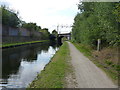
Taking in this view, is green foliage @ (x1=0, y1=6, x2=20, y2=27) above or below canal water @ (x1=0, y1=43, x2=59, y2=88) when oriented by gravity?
above

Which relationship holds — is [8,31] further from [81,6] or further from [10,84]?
[10,84]

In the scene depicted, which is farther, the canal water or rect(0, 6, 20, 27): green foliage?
rect(0, 6, 20, 27): green foliage

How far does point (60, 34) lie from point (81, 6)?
6918 cm

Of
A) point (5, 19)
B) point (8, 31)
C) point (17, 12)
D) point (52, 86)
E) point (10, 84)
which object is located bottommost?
point (10, 84)

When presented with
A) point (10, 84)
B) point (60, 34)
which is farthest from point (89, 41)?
point (60, 34)

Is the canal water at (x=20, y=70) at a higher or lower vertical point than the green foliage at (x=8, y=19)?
lower

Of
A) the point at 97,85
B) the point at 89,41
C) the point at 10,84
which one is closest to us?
the point at 97,85

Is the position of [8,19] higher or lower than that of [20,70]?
higher

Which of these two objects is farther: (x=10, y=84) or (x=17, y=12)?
(x=17, y=12)

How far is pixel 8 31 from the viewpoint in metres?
44.8

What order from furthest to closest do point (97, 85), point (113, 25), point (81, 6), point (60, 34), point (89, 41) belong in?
point (60, 34) < point (81, 6) < point (89, 41) < point (113, 25) < point (97, 85)

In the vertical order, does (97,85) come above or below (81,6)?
below

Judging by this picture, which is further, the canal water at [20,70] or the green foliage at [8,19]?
the green foliage at [8,19]

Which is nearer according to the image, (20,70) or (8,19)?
(20,70)
